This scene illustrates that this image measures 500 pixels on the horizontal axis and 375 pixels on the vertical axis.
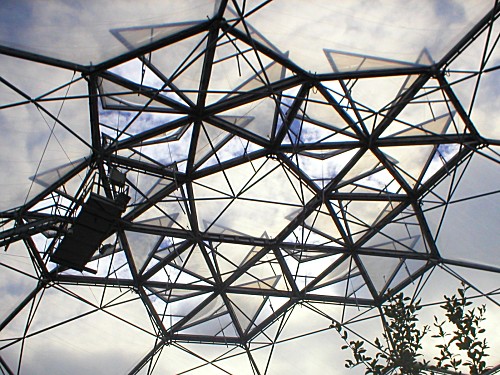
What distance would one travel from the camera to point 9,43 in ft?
50.3

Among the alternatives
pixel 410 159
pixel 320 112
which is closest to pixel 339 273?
pixel 410 159

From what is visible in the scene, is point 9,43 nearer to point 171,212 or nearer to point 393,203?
point 171,212

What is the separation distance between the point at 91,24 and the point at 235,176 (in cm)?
935

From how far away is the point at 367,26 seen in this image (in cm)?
1584

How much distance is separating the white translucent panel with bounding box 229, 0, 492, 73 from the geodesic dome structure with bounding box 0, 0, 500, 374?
0.06 meters

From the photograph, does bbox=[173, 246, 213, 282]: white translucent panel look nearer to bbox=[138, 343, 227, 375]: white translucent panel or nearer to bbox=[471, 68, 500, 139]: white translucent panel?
bbox=[138, 343, 227, 375]: white translucent panel

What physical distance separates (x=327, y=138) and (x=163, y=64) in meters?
6.98

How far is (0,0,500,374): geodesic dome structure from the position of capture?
52.4ft

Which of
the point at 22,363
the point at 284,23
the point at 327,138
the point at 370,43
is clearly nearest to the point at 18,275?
the point at 22,363

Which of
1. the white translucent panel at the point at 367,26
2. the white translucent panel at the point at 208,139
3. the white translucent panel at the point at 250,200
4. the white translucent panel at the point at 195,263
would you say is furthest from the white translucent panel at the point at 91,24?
the white translucent panel at the point at 195,263

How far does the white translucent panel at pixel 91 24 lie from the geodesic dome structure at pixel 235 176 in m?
0.06

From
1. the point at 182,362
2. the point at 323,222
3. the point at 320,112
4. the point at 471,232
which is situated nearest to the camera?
the point at 320,112

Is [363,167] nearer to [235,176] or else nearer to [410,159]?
[410,159]

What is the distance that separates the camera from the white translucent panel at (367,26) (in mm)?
15367
